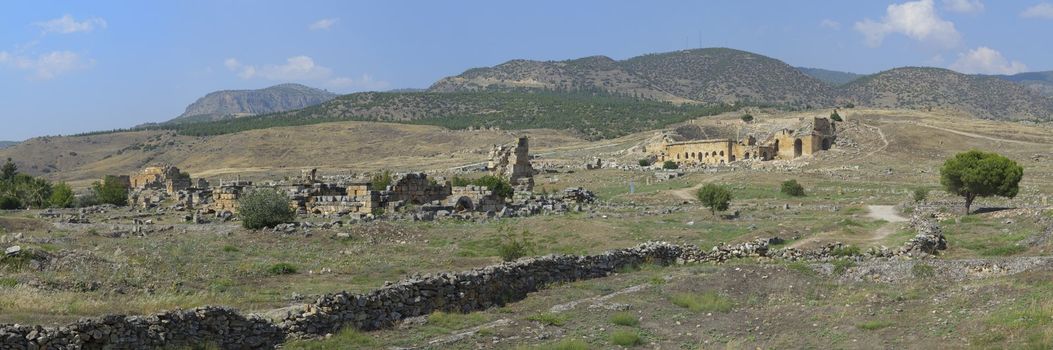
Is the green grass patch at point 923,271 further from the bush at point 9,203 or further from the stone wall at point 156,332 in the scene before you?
the bush at point 9,203

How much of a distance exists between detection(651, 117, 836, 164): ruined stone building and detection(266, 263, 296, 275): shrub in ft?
191

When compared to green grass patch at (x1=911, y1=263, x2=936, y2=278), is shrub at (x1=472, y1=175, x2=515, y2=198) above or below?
above

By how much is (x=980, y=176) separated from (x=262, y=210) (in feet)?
84.1

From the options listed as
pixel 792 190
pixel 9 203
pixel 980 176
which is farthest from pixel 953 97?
pixel 9 203

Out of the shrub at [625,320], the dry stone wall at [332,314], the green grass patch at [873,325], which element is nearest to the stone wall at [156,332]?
the dry stone wall at [332,314]

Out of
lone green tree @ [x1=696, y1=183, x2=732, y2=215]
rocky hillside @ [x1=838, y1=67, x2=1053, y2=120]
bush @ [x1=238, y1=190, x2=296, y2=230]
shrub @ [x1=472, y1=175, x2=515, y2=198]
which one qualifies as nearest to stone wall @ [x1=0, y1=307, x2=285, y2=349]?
bush @ [x1=238, y1=190, x2=296, y2=230]

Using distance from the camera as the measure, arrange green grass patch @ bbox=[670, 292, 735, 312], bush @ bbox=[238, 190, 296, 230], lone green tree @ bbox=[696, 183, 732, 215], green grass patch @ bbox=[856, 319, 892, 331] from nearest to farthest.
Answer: green grass patch @ bbox=[856, 319, 892, 331] → green grass patch @ bbox=[670, 292, 735, 312] → bush @ bbox=[238, 190, 296, 230] → lone green tree @ bbox=[696, 183, 732, 215]

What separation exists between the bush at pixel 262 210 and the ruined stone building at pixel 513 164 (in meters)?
26.0

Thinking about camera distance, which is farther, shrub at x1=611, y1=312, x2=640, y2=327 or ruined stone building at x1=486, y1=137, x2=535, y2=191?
ruined stone building at x1=486, y1=137, x2=535, y2=191

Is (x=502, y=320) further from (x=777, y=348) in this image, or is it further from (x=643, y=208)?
(x=643, y=208)

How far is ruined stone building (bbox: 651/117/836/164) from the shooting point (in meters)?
69.8

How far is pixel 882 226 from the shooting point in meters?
28.6

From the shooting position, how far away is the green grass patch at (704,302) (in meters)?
13.8

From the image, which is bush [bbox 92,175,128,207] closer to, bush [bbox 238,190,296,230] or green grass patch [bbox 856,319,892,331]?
bush [bbox 238,190,296,230]
